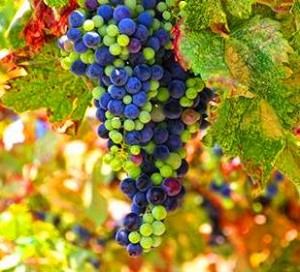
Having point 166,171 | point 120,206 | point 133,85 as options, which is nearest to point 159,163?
point 166,171

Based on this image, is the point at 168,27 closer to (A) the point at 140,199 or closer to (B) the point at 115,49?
(B) the point at 115,49

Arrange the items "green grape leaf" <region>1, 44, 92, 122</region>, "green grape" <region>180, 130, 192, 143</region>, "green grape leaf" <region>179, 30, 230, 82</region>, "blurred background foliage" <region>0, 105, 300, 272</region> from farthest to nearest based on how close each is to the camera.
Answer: "blurred background foliage" <region>0, 105, 300, 272</region> → "green grape leaf" <region>1, 44, 92, 122</region> → "green grape" <region>180, 130, 192, 143</region> → "green grape leaf" <region>179, 30, 230, 82</region>

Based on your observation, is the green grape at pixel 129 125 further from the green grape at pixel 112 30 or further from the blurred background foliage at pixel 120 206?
the blurred background foliage at pixel 120 206

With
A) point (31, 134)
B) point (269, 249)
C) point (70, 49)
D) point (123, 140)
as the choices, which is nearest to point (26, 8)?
point (70, 49)

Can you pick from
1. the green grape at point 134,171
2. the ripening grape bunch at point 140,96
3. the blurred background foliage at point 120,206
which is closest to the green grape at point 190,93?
the ripening grape bunch at point 140,96

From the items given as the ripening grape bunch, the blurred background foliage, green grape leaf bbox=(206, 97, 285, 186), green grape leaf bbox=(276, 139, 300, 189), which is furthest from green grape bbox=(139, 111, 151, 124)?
the blurred background foliage

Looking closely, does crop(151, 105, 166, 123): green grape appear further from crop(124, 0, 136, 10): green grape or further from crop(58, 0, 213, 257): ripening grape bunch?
crop(124, 0, 136, 10): green grape
